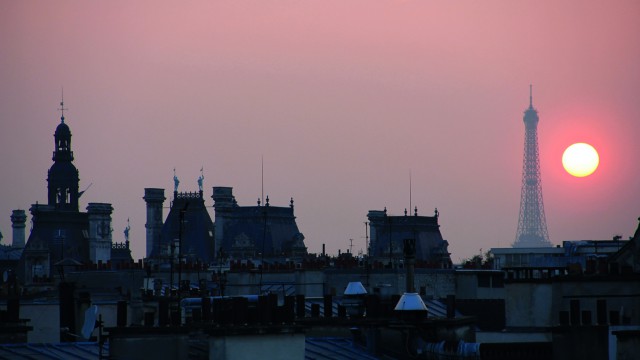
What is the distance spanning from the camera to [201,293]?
80812 mm

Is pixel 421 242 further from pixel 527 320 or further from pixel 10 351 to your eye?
pixel 10 351

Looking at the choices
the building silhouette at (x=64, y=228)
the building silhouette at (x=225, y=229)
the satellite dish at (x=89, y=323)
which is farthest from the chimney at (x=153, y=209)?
the satellite dish at (x=89, y=323)

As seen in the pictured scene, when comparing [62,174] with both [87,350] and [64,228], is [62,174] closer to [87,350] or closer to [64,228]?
[64,228]

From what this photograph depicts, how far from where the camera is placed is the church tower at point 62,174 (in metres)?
190

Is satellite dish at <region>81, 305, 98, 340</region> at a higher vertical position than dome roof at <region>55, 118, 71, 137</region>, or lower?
lower

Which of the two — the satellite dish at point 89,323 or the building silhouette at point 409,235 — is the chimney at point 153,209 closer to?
the building silhouette at point 409,235

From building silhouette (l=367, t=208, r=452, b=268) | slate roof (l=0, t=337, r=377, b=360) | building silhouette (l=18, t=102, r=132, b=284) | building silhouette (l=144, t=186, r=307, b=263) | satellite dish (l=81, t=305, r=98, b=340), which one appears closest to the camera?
slate roof (l=0, t=337, r=377, b=360)

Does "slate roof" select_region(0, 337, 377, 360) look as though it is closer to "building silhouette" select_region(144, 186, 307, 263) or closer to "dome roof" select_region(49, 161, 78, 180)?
"building silhouette" select_region(144, 186, 307, 263)

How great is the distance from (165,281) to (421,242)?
124ft

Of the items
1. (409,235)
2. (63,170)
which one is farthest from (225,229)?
(63,170)

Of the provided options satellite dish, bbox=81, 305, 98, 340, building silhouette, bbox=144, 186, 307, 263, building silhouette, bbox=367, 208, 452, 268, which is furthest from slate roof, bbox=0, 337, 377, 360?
building silhouette, bbox=144, 186, 307, 263

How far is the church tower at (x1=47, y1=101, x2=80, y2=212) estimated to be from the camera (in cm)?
18975

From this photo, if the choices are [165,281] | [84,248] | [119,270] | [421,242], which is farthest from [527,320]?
[84,248]

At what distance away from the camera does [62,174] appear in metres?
190
